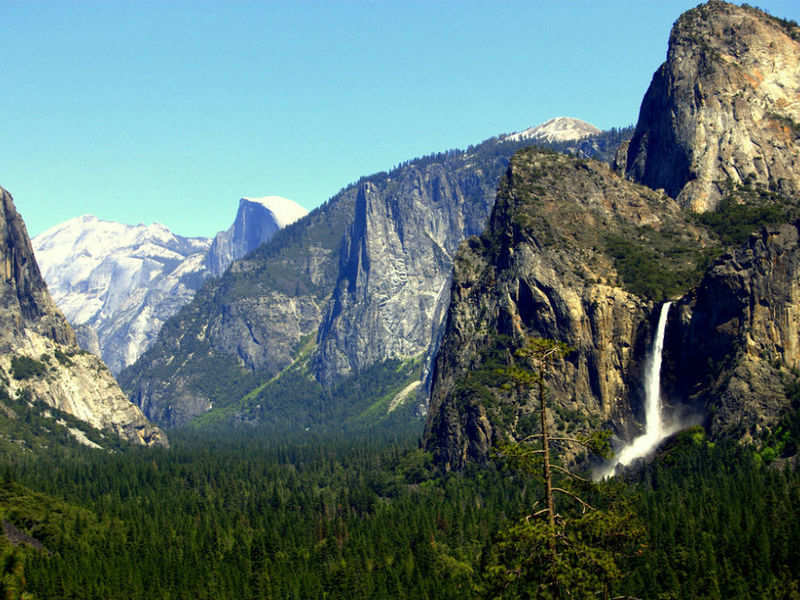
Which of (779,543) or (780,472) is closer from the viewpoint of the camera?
(779,543)

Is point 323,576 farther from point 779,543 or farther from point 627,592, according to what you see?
point 779,543

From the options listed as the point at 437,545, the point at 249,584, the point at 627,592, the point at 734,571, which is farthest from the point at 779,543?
the point at 249,584

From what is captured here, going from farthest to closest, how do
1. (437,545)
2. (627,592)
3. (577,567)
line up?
(437,545) → (627,592) → (577,567)

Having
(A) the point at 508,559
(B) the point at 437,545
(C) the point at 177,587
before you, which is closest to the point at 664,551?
(B) the point at 437,545

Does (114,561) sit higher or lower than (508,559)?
lower

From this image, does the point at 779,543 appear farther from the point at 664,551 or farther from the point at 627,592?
the point at 627,592

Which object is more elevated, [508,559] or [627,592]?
[508,559]

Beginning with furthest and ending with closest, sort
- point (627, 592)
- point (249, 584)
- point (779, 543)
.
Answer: point (249, 584), point (779, 543), point (627, 592)

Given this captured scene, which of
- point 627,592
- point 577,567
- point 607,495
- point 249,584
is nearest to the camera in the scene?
point 577,567

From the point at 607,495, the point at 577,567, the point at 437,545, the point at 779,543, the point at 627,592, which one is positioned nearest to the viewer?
→ the point at 577,567
